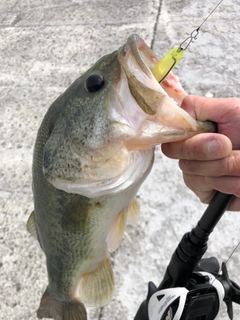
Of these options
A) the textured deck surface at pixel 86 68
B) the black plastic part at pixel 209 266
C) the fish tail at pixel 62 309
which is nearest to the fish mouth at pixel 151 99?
the black plastic part at pixel 209 266

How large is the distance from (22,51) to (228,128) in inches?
126

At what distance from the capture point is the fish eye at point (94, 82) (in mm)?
1217

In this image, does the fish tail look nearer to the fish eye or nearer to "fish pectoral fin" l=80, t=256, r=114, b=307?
"fish pectoral fin" l=80, t=256, r=114, b=307

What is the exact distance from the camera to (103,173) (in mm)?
1222

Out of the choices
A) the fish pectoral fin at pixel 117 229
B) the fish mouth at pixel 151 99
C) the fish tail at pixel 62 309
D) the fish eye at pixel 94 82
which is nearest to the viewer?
the fish mouth at pixel 151 99

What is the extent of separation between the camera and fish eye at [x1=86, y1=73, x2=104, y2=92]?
3.99 ft

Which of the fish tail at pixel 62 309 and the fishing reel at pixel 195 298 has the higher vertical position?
the fishing reel at pixel 195 298

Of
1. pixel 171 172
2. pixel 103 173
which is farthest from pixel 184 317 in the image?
pixel 171 172

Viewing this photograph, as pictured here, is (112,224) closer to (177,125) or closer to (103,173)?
(103,173)

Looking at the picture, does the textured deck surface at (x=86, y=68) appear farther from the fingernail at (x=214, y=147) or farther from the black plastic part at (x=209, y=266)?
the fingernail at (x=214, y=147)

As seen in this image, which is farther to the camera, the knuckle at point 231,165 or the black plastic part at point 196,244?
the black plastic part at point 196,244

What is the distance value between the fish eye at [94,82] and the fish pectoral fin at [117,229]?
1.43ft

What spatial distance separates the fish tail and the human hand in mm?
782

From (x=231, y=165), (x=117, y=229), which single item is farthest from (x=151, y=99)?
(x=117, y=229)
